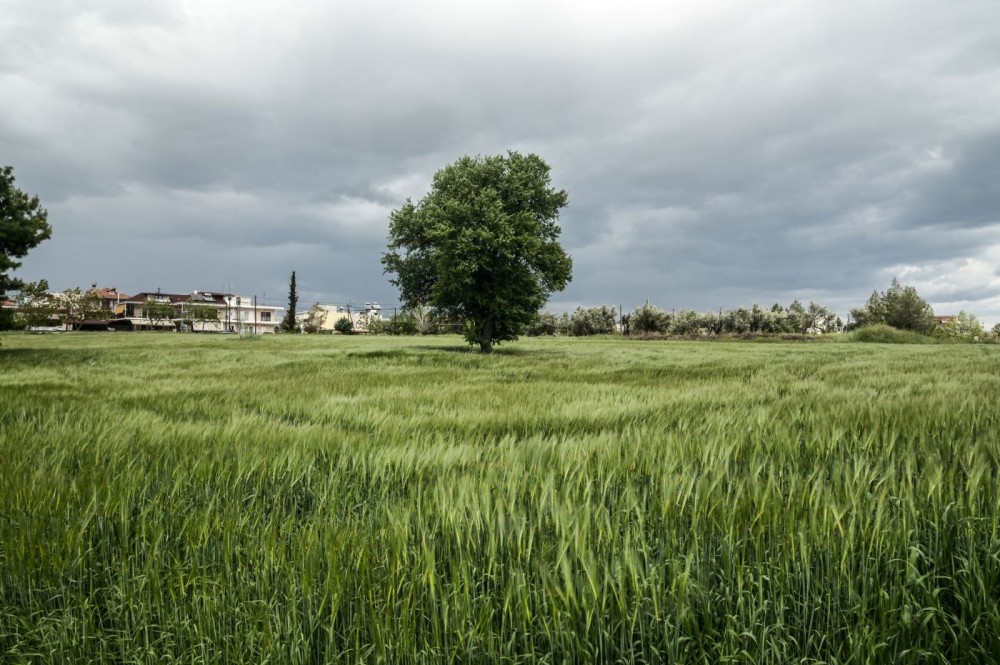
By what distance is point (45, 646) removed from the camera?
82.9 inches

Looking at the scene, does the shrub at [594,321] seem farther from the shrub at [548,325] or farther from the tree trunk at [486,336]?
the tree trunk at [486,336]

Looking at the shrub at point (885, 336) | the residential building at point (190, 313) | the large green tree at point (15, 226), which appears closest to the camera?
the large green tree at point (15, 226)

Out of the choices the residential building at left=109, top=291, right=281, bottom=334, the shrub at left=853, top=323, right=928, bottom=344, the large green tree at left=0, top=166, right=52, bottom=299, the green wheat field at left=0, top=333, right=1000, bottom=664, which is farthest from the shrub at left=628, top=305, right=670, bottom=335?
the green wheat field at left=0, top=333, right=1000, bottom=664

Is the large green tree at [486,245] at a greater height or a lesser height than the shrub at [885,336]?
greater

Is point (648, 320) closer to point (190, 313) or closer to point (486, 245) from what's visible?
point (486, 245)

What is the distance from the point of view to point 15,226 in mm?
24406

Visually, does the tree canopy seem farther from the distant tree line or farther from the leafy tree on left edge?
the leafy tree on left edge

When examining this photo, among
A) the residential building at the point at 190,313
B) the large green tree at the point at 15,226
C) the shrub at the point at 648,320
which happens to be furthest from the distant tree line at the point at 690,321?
the large green tree at the point at 15,226

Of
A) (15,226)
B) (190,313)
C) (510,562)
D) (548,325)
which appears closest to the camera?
(510,562)

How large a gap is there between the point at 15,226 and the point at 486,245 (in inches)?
907

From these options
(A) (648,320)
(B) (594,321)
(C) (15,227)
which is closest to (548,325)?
(B) (594,321)

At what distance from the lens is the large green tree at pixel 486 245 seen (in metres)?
25.5

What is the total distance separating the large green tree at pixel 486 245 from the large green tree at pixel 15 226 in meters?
17.9

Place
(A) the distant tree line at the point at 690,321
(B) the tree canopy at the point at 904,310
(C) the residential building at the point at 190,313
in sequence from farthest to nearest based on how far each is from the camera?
(C) the residential building at the point at 190,313 < (A) the distant tree line at the point at 690,321 < (B) the tree canopy at the point at 904,310
